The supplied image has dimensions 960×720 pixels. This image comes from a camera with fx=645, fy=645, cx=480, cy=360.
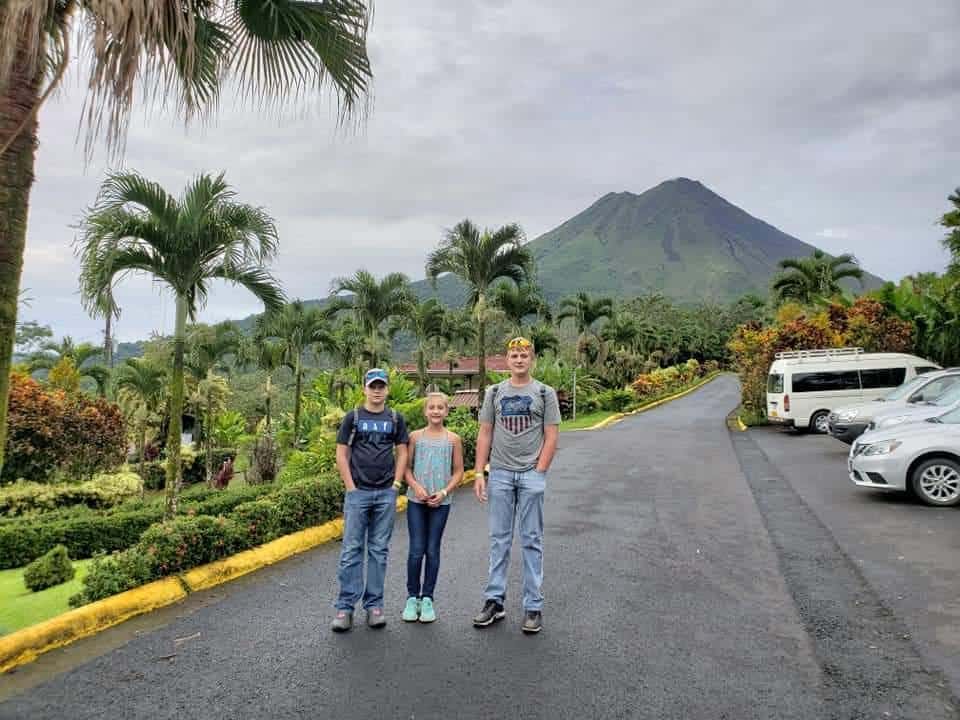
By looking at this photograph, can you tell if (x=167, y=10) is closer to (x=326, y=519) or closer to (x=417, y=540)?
(x=417, y=540)

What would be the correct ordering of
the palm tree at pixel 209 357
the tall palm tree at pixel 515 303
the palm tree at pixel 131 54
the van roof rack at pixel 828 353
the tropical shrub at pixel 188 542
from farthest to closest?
the tall palm tree at pixel 515 303, the palm tree at pixel 209 357, the van roof rack at pixel 828 353, the tropical shrub at pixel 188 542, the palm tree at pixel 131 54

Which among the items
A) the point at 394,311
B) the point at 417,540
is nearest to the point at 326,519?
the point at 417,540

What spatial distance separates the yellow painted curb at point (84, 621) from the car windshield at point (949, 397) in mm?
10167

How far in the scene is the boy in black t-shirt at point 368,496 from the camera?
4191mm

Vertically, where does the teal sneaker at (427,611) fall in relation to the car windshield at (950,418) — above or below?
below

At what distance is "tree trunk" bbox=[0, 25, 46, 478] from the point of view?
141 inches

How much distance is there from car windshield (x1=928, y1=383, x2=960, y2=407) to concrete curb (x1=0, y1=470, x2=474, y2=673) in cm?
907

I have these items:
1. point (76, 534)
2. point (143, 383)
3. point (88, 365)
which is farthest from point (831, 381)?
point (88, 365)

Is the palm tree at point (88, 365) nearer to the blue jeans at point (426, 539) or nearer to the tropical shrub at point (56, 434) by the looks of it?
the tropical shrub at point (56, 434)

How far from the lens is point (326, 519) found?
7094 millimetres

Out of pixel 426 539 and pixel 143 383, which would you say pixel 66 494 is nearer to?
pixel 143 383

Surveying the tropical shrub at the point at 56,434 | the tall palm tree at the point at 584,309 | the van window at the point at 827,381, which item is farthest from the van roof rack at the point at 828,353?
the tall palm tree at the point at 584,309

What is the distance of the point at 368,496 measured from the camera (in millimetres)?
4223

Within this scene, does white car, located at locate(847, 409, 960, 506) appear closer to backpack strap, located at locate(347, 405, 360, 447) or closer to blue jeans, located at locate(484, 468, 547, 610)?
blue jeans, located at locate(484, 468, 547, 610)
